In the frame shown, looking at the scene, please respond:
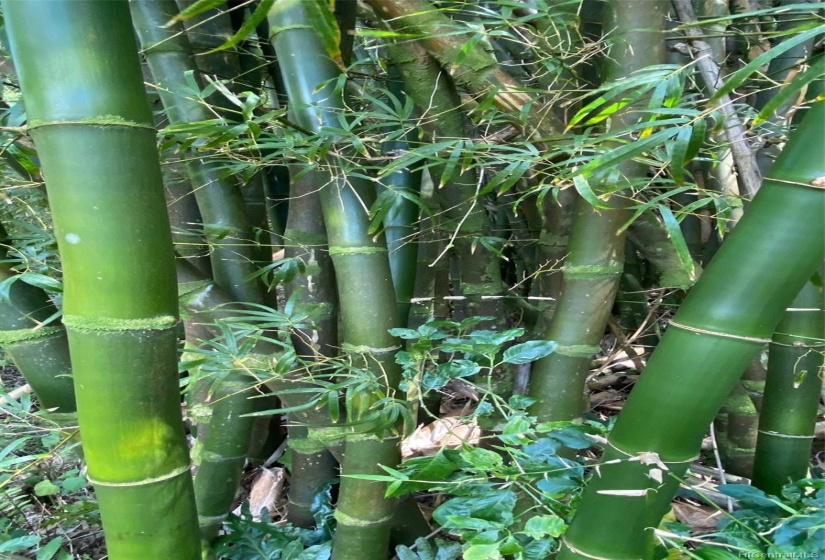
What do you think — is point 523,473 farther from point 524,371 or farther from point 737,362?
point 524,371

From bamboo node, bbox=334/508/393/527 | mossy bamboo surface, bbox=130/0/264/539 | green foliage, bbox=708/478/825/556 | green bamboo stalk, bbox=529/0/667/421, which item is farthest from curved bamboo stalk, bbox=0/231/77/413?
green foliage, bbox=708/478/825/556

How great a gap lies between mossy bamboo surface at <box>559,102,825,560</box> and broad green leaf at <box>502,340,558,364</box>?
189 mm

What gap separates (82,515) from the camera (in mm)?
1112

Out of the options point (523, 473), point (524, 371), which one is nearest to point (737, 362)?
point (523, 473)

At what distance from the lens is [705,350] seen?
0.54 m

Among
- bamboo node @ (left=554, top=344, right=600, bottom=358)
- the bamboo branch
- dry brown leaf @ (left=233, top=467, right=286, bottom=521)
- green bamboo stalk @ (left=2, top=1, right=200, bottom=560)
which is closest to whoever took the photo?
green bamboo stalk @ (left=2, top=1, right=200, bottom=560)

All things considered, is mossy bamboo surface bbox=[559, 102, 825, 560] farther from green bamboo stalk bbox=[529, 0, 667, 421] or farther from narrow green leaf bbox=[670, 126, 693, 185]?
green bamboo stalk bbox=[529, 0, 667, 421]

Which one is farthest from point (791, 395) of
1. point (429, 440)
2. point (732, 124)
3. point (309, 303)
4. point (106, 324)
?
point (106, 324)

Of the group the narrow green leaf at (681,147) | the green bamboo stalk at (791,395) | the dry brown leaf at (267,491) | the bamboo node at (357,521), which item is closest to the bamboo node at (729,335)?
the narrow green leaf at (681,147)

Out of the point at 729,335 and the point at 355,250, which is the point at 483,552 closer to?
the point at 729,335

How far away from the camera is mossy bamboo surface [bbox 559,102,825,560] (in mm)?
490

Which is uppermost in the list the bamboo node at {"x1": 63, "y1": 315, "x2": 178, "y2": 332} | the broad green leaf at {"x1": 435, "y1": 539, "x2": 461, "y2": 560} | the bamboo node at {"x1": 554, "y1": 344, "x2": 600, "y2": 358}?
the bamboo node at {"x1": 63, "y1": 315, "x2": 178, "y2": 332}

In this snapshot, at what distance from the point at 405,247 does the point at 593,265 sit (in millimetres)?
328

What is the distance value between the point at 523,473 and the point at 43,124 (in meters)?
0.60
